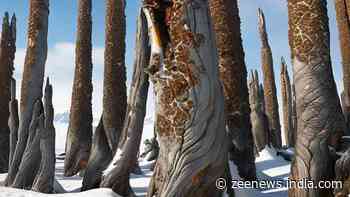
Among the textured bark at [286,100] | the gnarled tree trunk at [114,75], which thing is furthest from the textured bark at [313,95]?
the textured bark at [286,100]

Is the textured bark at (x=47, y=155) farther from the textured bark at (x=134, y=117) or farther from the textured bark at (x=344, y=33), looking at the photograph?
the textured bark at (x=344, y=33)

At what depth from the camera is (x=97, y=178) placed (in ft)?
22.0

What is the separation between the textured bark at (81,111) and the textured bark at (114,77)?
1.40 metres

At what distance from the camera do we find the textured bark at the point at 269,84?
19.8 metres

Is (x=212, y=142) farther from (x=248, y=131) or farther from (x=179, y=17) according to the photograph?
(x=248, y=131)

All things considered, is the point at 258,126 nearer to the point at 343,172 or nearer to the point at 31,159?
the point at 31,159

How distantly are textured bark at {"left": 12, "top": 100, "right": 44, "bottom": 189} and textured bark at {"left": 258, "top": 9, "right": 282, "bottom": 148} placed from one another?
554 inches

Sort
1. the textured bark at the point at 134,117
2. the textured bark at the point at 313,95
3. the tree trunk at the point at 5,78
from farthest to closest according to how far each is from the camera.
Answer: the tree trunk at the point at 5,78
the textured bark at the point at 134,117
the textured bark at the point at 313,95

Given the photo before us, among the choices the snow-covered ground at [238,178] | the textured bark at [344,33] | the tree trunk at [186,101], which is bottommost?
the snow-covered ground at [238,178]

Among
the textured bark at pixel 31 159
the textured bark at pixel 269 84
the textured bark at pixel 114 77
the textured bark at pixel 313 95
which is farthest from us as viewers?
the textured bark at pixel 269 84

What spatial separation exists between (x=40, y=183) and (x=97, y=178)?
3.30 ft

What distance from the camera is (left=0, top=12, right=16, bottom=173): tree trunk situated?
43.4ft

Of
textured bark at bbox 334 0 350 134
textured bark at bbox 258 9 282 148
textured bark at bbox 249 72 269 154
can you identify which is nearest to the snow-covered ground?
textured bark at bbox 249 72 269 154

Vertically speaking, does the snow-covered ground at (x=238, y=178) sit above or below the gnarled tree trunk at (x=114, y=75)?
below
